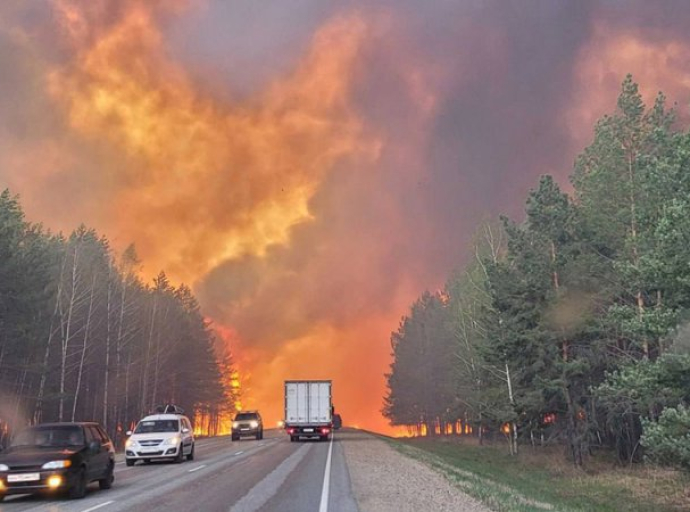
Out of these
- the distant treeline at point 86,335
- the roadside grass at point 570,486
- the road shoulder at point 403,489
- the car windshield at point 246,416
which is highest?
the distant treeline at point 86,335

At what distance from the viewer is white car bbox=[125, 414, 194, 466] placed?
2411cm

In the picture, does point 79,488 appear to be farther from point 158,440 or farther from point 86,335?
point 86,335

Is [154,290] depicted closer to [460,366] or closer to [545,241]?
[460,366]

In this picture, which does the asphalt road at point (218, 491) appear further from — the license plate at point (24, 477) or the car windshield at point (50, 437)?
the car windshield at point (50, 437)

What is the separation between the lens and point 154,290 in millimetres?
65125

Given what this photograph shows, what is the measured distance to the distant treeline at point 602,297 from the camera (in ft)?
62.1

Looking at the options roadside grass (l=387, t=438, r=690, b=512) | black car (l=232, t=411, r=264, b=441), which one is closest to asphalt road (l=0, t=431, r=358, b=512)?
roadside grass (l=387, t=438, r=690, b=512)

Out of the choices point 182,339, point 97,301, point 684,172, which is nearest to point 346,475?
point 684,172

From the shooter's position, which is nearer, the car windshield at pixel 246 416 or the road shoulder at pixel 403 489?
the road shoulder at pixel 403 489

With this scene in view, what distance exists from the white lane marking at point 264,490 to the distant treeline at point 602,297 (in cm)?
1089

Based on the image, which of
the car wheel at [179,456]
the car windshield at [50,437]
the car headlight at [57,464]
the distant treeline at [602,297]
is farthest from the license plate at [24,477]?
the distant treeline at [602,297]

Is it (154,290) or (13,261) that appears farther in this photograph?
(154,290)

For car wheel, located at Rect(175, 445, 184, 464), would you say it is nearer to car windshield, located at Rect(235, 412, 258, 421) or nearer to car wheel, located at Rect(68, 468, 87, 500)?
car wheel, located at Rect(68, 468, 87, 500)

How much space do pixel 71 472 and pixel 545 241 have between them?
87.2 feet
